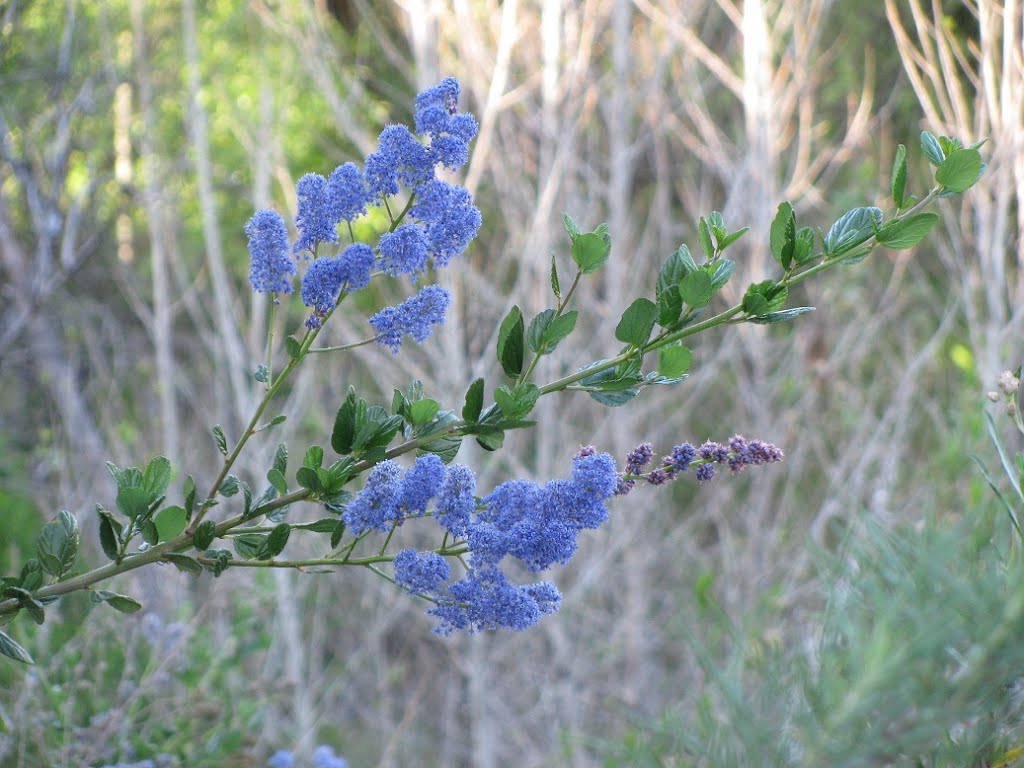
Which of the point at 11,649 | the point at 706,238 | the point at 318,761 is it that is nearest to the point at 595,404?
the point at 318,761

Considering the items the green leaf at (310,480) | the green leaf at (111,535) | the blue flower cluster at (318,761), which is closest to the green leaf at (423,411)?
the green leaf at (310,480)

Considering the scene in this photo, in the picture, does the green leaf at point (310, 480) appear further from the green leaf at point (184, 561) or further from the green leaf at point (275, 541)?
the green leaf at point (184, 561)

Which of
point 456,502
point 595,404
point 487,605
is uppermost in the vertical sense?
point 595,404

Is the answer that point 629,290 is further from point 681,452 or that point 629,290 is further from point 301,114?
point 301,114

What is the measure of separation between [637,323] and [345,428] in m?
0.39

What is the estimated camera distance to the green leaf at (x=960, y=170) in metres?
1.32

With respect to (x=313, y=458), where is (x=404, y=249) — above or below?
above

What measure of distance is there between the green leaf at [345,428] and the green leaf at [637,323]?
1.14ft

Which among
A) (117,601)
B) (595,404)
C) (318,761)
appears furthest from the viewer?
(595,404)

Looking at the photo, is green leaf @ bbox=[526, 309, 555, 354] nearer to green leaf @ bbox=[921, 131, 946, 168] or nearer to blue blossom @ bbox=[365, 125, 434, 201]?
blue blossom @ bbox=[365, 125, 434, 201]

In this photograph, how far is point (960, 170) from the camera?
1.33 meters

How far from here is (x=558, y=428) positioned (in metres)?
5.17

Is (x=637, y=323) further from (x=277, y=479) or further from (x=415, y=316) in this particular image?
(x=277, y=479)

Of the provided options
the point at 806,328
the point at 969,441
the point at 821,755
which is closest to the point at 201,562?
the point at 821,755
